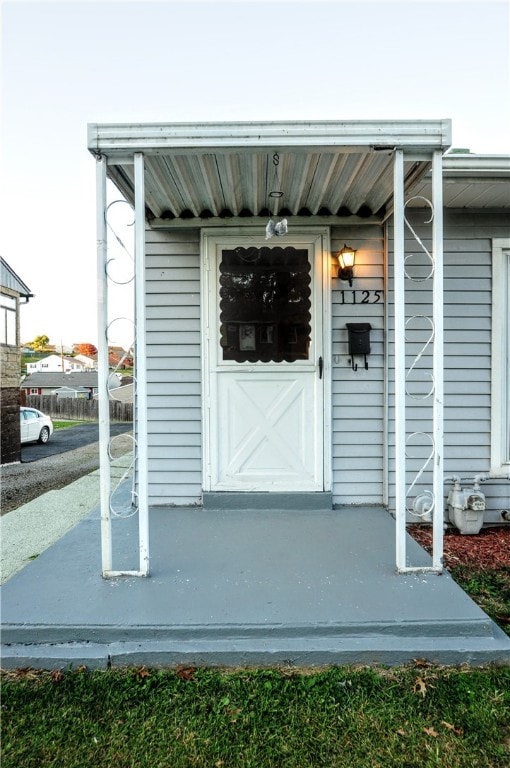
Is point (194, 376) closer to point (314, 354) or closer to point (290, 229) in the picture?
point (314, 354)

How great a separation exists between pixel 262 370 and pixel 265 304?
0.57 m

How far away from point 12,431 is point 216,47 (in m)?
9.06

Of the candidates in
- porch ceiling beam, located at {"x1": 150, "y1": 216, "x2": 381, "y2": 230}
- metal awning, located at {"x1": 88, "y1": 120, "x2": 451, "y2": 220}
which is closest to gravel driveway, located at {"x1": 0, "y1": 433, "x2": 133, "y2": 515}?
porch ceiling beam, located at {"x1": 150, "y1": 216, "x2": 381, "y2": 230}

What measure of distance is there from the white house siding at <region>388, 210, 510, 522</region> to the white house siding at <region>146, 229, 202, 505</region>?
172 centimetres

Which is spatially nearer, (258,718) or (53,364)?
(258,718)

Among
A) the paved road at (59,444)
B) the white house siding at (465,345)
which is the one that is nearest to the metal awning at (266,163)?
the white house siding at (465,345)

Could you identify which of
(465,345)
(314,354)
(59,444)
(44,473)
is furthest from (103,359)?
(59,444)

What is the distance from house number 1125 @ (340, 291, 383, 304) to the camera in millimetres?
3568

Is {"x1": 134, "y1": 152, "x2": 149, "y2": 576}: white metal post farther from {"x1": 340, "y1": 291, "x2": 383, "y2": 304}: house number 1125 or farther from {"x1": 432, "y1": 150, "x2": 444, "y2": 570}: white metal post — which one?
{"x1": 340, "y1": 291, "x2": 383, "y2": 304}: house number 1125

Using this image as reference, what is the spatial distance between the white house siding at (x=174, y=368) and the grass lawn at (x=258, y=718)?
182cm

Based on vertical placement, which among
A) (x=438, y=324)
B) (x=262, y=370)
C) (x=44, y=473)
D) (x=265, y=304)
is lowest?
(x=44, y=473)

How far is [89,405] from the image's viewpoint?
20.5m

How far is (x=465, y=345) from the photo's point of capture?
3.63 m

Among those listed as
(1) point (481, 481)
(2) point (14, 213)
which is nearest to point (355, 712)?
(1) point (481, 481)
